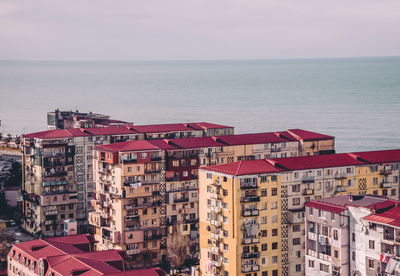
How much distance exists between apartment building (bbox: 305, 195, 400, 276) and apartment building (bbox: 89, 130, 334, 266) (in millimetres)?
13376

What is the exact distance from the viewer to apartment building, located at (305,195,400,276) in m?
35.8

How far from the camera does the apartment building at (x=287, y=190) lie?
143ft

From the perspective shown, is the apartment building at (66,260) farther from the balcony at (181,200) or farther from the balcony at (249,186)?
the balcony at (181,200)

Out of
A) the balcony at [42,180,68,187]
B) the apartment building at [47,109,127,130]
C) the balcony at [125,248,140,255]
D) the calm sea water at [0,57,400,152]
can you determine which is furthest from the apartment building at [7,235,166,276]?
the calm sea water at [0,57,400,152]

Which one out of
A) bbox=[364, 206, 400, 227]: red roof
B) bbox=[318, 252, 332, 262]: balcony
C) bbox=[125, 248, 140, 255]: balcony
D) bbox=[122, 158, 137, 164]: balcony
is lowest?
bbox=[125, 248, 140, 255]: balcony

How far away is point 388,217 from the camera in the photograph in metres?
36.0

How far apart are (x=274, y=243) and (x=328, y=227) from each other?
5.96 meters

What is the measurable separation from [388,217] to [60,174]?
93.1ft

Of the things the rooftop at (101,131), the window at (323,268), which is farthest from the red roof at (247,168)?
the rooftop at (101,131)

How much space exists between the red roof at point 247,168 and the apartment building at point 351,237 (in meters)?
4.99

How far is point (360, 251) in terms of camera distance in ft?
123

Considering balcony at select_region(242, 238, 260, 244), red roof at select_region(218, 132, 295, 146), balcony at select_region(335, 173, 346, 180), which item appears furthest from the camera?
red roof at select_region(218, 132, 295, 146)

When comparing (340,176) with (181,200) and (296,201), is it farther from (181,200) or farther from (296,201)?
(181,200)

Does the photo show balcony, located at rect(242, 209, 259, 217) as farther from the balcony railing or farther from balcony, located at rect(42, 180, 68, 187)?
balcony, located at rect(42, 180, 68, 187)
